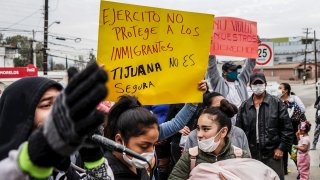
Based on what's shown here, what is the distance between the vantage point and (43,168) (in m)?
1.09

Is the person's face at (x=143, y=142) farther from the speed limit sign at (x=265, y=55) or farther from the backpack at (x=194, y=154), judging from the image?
the speed limit sign at (x=265, y=55)

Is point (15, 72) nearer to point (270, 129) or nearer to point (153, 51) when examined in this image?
point (270, 129)

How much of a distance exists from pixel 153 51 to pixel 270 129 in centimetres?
243

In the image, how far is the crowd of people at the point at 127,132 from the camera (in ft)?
3.32

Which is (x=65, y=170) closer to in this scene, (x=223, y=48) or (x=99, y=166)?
(x=99, y=166)

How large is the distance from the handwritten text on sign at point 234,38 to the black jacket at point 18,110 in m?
3.71

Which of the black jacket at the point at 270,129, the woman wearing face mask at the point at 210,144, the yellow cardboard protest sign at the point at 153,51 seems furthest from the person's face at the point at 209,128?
the black jacket at the point at 270,129

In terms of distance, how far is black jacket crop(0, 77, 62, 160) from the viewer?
1.53 m

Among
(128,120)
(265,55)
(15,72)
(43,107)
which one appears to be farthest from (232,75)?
(15,72)

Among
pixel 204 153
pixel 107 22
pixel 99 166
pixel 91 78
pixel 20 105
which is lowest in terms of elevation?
pixel 204 153

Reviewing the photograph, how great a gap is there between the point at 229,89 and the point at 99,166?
4010 mm

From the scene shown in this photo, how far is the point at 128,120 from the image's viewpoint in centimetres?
259

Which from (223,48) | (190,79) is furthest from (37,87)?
(223,48)

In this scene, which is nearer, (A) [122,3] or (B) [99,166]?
(B) [99,166]
